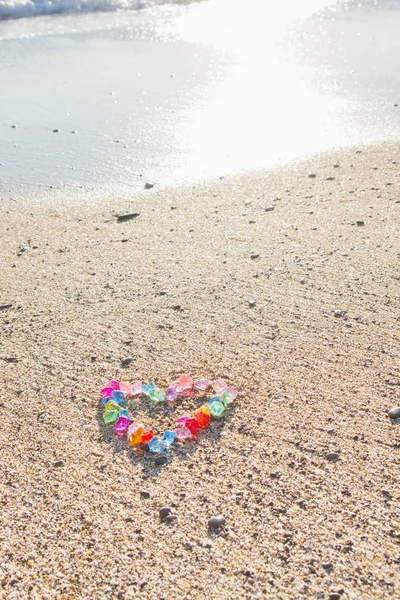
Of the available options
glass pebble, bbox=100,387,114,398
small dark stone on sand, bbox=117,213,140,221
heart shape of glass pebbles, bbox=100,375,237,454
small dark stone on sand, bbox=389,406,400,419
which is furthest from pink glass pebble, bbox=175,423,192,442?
small dark stone on sand, bbox=117,213,140,221

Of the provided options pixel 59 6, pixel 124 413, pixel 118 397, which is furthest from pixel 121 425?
pixel 59 6

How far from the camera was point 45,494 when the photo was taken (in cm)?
195

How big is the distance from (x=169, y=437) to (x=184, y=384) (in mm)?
288

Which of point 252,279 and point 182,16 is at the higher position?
point 182,16

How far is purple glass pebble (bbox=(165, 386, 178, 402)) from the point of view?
2320mm

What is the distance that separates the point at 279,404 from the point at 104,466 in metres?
0.67

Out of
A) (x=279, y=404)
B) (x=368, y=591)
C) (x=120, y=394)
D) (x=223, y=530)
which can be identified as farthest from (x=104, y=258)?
(x=368, y=591)

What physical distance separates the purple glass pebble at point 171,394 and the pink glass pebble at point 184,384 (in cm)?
2

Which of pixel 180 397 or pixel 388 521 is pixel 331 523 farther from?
pixel 180 397

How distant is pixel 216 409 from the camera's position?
221 cm

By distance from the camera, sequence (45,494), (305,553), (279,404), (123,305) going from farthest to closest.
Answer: (123,305), (279,404), (45,494), (305,553)

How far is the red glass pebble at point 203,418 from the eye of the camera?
7.15 feet

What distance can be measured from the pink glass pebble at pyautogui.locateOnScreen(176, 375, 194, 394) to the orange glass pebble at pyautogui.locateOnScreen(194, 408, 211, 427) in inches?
6.9

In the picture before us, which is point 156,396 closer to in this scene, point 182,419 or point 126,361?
point 182,419
